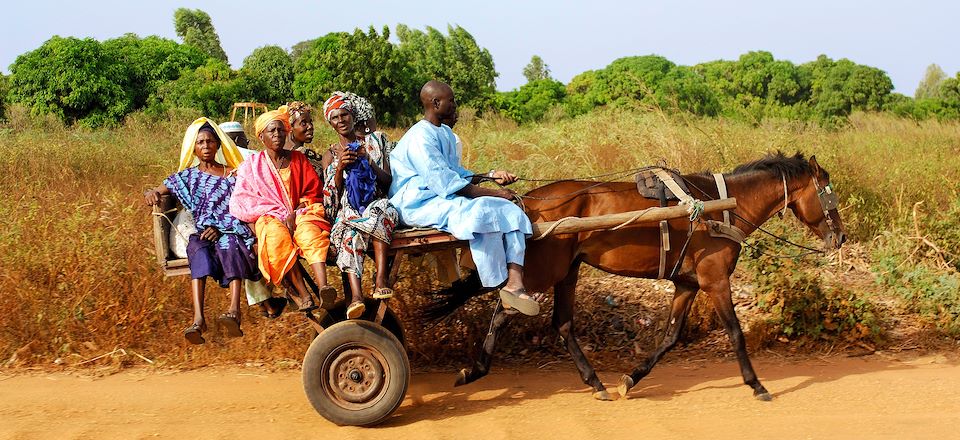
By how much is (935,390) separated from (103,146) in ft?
33.5

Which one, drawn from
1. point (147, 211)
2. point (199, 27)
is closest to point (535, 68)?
point (199, 27)

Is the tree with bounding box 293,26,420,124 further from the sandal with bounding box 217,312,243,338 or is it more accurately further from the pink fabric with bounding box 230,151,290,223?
the sandal with bounding box 217,312,243,338

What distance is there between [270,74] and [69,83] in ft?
14.3

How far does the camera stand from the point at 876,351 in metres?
7.13

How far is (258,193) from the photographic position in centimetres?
529

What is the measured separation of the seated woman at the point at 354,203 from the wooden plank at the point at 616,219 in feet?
3.21

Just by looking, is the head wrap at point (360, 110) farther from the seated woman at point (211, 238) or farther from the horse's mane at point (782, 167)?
the horse's mane at point (782, 167)

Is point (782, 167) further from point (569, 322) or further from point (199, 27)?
point (199, 27)

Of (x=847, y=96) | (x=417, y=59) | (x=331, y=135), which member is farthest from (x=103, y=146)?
(x=847, y=96)

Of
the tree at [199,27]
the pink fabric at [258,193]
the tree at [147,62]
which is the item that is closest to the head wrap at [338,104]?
the pink fabric at [258,193]

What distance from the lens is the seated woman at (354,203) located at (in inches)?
200

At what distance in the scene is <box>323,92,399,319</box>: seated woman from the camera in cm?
507

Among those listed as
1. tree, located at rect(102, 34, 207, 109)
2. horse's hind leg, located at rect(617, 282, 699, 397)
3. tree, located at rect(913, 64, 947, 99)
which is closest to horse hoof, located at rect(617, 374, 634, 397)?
horse's hind leg, located at rect(617, 282, 699, 397)

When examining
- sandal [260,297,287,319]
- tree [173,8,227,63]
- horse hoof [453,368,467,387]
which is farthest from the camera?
tree [173,8,227,63]
